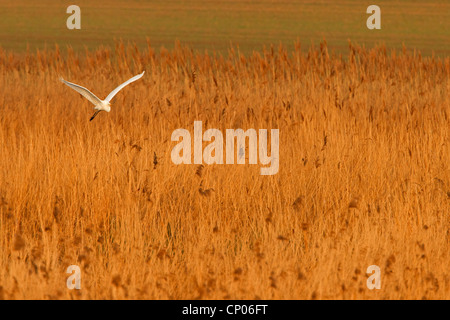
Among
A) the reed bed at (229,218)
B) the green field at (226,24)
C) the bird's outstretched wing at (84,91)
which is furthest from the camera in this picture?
the green field at (226,24)

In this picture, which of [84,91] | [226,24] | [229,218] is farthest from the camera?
[226,24]

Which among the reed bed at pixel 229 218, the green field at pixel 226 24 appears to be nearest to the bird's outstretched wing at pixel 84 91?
the reed bed at pixel 229 218

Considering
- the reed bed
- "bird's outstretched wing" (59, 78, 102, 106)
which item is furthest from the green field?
"bird's outstretched wing" (59, 78, 102, 106)

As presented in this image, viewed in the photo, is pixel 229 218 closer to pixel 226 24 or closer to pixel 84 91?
pixel 84 91

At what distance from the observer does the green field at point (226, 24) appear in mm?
31406

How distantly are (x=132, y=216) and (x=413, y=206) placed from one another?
191 centimetres

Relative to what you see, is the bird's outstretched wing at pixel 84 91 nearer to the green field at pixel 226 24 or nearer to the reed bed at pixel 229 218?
the reed bed at pixel 229 218

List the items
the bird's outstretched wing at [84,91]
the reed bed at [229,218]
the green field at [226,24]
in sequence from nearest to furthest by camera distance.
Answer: the reed bed at [229,218] < the bird's outstretched wing at [84,91] < the green field at [226,24]

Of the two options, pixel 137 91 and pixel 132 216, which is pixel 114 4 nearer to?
pixel 137 91

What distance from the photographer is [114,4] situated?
148 feet

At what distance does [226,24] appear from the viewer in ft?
125

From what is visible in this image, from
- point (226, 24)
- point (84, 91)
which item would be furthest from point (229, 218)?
point (226, 24)

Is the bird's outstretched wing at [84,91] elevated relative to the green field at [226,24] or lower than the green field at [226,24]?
lower
